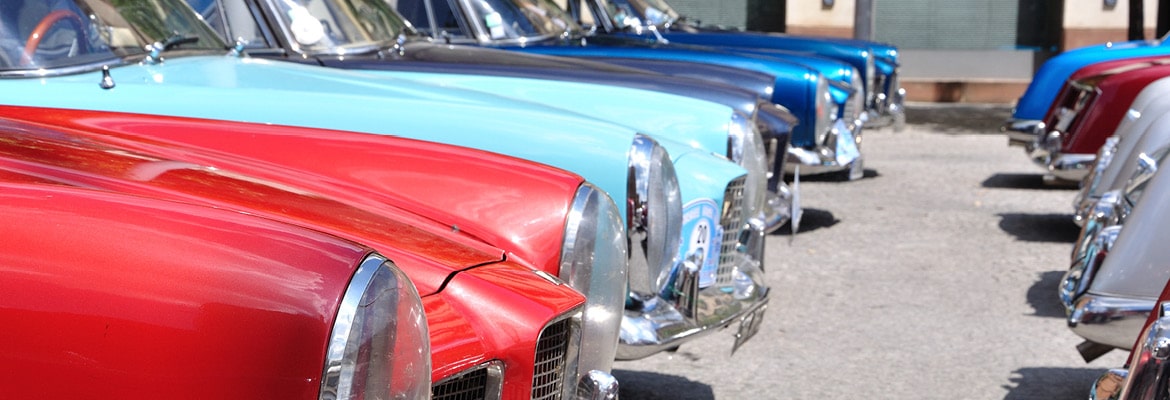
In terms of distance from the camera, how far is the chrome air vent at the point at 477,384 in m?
2.16

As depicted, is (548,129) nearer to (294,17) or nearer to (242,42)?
(242,42)

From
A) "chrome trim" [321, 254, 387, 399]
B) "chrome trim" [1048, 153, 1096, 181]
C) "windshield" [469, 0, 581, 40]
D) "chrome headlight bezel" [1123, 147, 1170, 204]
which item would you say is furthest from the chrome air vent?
"chrome trim" [1048, 153, 1096, 181]

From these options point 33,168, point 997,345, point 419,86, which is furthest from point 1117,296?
point 33,168

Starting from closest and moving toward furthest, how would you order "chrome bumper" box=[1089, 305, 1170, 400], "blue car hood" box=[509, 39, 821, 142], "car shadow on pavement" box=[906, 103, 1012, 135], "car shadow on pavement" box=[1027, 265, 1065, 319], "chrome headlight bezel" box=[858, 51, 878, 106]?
"chrome bumper" box=[1089, 305, 1170, 400] < "car shadow on pavement" box=[1027, 265, 1065, 319] < "blue car hood" box=[509, 39, 821, 142] < "chrome headlight bezel" box=[858, 51, 878, 106] < "car shadow on pavement" box=[906, 103, 1012, 135]

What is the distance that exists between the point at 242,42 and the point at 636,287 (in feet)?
6.68

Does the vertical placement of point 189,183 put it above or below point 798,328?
above

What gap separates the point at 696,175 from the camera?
4.28m

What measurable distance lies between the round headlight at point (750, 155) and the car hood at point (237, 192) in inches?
88.9

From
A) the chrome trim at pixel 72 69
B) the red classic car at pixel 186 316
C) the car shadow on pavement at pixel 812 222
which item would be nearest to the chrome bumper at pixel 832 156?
the car shadow on pavement at pixel 812 222

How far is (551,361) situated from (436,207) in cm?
68

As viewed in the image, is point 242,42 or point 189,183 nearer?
point 189,183

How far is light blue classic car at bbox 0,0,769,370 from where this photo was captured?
371 cm

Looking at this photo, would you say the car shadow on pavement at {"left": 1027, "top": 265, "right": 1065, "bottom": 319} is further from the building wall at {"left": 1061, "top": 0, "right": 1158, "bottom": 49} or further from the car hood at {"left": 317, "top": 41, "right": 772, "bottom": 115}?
the building wall at {"left": 1061, "top": 0, "right": 1158, "bottom": 49}

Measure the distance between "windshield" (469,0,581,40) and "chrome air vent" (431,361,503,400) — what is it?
524 cm
